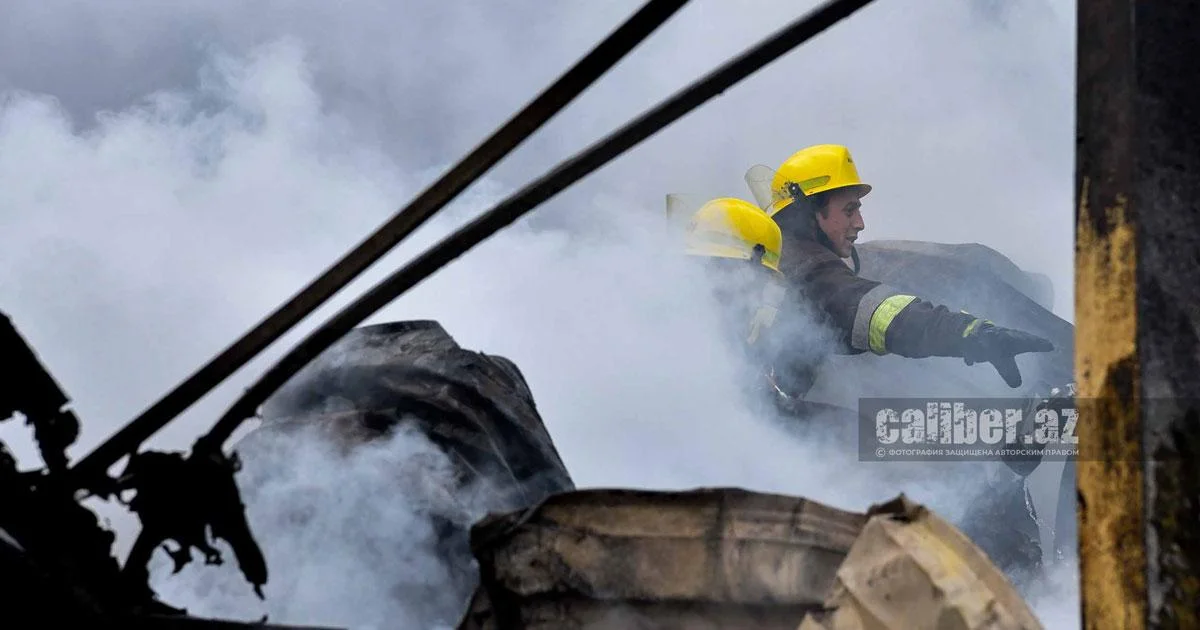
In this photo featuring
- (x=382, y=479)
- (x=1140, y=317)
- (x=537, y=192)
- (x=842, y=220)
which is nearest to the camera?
(x=1140, y=317)

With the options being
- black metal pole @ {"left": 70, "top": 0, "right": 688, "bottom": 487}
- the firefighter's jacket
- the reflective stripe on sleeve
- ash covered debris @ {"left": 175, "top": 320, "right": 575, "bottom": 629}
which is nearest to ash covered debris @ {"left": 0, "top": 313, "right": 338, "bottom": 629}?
black metal pole @ {"left": 70, "top": 0, "right": 688, "bottom": 487}

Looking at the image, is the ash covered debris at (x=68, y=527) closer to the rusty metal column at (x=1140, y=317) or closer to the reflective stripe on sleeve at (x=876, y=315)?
the rusty metal column at (x=1140, y=317)

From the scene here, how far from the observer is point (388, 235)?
1950 mm

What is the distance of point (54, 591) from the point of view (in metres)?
1.81

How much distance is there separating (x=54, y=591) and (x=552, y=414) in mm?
7316

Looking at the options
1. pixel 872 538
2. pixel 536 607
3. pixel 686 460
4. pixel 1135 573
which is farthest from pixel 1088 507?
pixel 686 460

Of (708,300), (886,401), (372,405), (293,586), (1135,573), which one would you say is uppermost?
(708,300)

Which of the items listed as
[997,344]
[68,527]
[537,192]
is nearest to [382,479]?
[68,527]

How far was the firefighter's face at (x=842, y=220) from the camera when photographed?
8.64 meters

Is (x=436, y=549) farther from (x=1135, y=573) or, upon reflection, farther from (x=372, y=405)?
(x=1135, y=573)

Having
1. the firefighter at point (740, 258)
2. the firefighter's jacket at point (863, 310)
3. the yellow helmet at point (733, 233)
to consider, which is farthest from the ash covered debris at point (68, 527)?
the yellow helmet at point (733, 233)

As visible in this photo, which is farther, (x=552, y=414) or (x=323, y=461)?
(x=552, y=414)

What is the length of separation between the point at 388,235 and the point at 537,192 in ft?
0.92

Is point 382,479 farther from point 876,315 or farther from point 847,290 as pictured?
point 847,290
